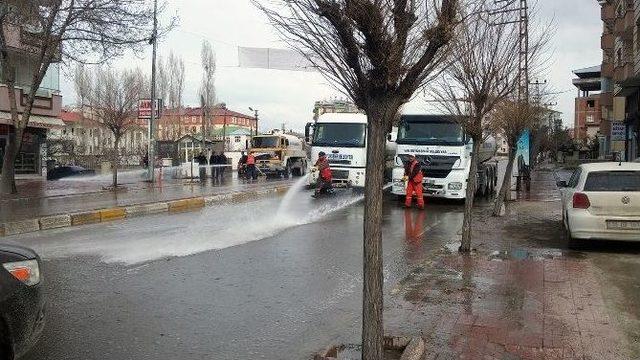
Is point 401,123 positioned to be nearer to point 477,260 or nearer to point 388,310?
point 477,260

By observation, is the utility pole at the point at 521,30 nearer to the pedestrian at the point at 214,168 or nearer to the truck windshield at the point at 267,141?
the pedestrian at the point at 214,168

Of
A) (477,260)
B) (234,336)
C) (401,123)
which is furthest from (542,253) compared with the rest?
(401,123)

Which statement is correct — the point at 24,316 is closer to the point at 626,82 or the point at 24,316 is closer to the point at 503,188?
the point at 503,188

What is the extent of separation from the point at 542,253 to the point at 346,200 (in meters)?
9.99

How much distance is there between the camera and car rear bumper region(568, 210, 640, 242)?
31.4 feet

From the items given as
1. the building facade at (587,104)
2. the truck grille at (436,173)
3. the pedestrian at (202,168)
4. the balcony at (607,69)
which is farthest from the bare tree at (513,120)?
the building facade at (587,104)

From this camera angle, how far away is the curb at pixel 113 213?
1258cm

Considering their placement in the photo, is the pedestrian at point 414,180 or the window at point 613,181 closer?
the window at point 613,181

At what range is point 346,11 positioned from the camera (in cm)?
398

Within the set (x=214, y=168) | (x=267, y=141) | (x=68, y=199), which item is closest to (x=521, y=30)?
(x=68, y=199)

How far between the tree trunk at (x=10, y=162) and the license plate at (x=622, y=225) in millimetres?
17684

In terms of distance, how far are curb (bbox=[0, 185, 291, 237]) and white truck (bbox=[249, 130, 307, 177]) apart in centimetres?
1457

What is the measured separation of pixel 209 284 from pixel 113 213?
8.54 meters

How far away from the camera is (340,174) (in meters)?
21.0
